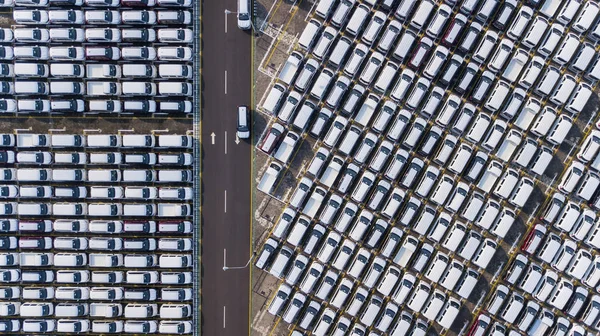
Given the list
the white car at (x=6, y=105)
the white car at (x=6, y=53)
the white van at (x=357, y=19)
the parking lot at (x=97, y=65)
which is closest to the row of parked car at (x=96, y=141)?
the parking lot at (x=97, y=65)

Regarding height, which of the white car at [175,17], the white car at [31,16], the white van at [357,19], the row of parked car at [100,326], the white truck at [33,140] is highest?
the white van at [357,19]

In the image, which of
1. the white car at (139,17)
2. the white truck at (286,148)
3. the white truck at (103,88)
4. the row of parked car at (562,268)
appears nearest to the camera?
the white car at (139,17)

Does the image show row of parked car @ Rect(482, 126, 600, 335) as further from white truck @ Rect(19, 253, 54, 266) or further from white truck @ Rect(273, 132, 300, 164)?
white truck @ Rect(19, 253, 54, 266)

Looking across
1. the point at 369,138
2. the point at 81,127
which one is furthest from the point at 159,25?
the point at 369,138

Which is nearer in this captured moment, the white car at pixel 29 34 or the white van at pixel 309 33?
the white van at pixel 309 33

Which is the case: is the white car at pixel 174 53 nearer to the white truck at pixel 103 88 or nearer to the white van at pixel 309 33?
the white truck at pixel 103 88

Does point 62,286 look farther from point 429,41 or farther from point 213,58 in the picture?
point 429,41

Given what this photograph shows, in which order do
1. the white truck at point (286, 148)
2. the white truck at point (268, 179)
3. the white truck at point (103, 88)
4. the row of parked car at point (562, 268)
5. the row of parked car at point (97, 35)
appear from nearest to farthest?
the row of parked car at point (97, 35)
the white truck at point (286, 148)
the white truck at point (103, 88)
the row of parked car at point (562, 268)
the white truck at point (268, 179)
